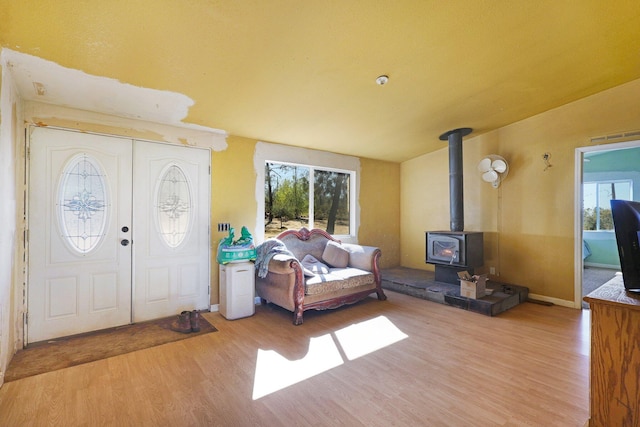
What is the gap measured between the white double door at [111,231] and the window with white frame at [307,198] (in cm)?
96

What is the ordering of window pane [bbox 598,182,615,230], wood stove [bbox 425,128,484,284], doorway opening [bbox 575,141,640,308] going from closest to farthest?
wood stove [bbox 425,128,484,284]
doorway opening [bbox 575,141,640,308]
window pane [bbox 598,182,615,230]

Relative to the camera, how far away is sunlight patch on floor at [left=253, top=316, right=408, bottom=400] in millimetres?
2172

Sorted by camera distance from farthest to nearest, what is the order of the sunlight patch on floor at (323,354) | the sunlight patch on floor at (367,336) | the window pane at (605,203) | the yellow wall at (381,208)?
the window pane at (605,203)
the yellow wall at (381,208)
the sunlight patch on floor at (367,336)
the sunlight patch on floor at (323,354)

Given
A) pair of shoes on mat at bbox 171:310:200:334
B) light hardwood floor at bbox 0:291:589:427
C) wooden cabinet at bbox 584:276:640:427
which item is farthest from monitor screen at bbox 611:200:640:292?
pair of shoes on mat at bbox 171:310:200:334

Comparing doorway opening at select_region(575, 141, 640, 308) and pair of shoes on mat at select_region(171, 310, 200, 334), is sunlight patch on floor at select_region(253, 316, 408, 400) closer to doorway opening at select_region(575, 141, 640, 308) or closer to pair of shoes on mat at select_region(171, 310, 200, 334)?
pair of shoes on mat at select_region(171, 310, 200, 334)

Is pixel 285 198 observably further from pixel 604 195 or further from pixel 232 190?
pixel 604 195

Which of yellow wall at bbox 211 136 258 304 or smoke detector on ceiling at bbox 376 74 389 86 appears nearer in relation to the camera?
smoke detector on ceiling at bbox 376 74 389 86

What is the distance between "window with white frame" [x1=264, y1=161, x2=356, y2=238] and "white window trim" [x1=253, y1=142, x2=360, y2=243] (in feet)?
0.15

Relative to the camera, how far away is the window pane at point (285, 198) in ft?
14.2

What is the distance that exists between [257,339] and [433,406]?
1.67m

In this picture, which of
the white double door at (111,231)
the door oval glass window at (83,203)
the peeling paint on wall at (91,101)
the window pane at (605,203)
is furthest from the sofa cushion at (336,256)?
the window pane at (605,203)

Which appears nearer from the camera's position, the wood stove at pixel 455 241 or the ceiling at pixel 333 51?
the ceiling at pixel 333 51

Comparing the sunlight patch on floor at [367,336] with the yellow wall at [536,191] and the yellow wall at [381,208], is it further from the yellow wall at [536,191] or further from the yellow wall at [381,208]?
the yellow wall at [536,191]

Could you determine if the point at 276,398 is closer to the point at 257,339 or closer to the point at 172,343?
the point at 257,339
